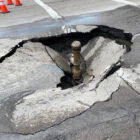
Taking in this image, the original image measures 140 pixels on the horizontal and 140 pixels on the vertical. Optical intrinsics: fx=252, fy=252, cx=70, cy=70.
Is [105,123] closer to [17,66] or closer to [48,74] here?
[48,74]

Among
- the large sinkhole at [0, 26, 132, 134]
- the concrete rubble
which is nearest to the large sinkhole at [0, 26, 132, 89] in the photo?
the large sinkhole at [0, 26, 132, 134]

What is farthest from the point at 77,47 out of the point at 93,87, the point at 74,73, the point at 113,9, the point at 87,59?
the point at 113,9

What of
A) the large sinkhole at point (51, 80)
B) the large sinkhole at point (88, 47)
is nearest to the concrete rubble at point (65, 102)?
the large sinkhole at point (51, 80)

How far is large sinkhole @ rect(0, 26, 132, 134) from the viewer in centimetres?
296

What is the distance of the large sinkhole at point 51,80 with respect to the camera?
2.96 meters

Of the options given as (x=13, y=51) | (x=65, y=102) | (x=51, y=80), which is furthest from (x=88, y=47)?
(x=65, y=102)

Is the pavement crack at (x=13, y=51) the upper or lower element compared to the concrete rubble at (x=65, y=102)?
lower

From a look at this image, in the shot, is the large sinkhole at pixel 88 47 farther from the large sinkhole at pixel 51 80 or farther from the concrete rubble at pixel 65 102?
the concrete rubble at pixel 65 102

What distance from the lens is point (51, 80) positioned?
3.87m

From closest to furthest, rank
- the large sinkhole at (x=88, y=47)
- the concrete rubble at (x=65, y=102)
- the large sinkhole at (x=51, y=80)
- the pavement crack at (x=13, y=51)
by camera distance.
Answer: the concrete rubble at (x=65, y=102) → the large sinkhole at (x=51, y=80) → the pavement crack at (x=13, y=51) → the large sinkhole at (x=88, y=47)

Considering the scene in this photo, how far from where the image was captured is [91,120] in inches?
110

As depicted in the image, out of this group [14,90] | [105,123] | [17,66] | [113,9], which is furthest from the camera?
[113,9]

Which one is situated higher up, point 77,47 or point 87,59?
point 77,47

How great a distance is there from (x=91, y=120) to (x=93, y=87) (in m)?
0.70
